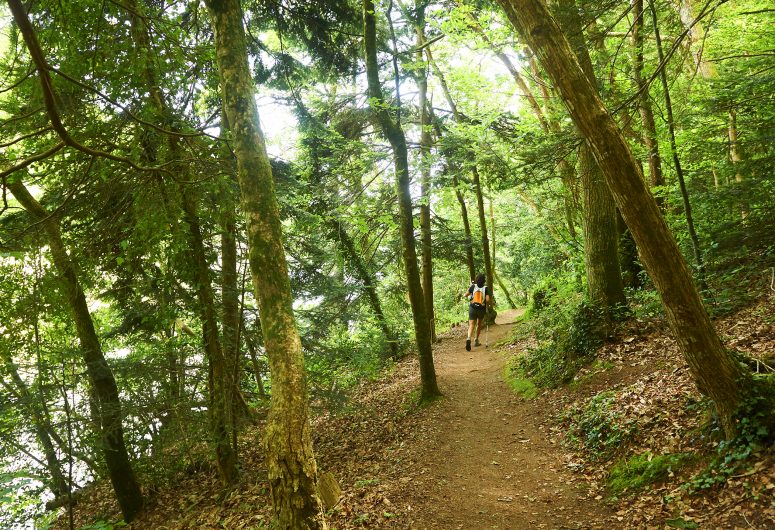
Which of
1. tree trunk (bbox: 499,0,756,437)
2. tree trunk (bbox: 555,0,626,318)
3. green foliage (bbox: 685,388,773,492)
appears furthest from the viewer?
tree trunk (bbox: 555,0,626,318)

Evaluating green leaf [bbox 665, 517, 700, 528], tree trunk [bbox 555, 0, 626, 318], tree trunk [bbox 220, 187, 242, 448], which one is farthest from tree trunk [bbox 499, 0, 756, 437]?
tree trunk [bbox 220, 187, 242, 448]

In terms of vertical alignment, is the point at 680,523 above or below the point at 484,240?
below

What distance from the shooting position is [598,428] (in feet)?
20.1

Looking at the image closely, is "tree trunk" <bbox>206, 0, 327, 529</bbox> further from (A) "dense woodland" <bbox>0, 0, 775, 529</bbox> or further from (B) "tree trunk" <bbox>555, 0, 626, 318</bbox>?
(B) "tree trunk" <bbox>555, 0, 626, 318</bbox>

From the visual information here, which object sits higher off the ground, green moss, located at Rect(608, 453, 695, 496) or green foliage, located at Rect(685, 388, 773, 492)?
green foliage, located at Rect(685, 388, 773, 492)

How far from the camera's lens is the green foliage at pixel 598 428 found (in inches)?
223

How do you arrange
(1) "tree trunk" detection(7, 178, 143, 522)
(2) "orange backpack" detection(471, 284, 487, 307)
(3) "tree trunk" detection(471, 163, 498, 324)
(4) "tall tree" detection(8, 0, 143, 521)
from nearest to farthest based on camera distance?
(4) "tall tree" detection(8, 0, 143, 521) < (1) "tree trunk" detection(7, 178, 143, 522) < (2) "orange backpack" detection(471, 284, 487, 307) < (3) "tree trunk" detection(471, 163, 498, 324)

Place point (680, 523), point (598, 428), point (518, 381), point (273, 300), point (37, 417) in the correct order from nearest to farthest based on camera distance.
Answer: point (680, 523) → point (273, 300) → point (598, 428) → point (37, 417) → point (518, 381)

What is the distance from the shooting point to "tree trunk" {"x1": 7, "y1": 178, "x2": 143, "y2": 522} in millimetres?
7328

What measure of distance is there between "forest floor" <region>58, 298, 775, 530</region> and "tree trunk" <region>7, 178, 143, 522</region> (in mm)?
548

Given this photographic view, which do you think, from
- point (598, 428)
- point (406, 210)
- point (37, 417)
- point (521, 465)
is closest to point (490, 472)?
point (521, 465)

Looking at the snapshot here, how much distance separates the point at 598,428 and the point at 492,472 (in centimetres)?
168

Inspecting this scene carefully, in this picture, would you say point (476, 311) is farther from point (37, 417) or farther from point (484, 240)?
point (37, 417)

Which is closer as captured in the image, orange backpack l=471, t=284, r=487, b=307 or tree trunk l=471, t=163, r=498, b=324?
orange backpack l=471, t=284, r=487, b=307
